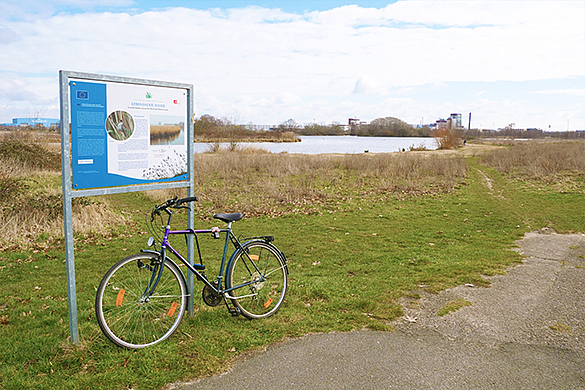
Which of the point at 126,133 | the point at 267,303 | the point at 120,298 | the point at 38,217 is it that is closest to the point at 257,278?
the point at 267,303

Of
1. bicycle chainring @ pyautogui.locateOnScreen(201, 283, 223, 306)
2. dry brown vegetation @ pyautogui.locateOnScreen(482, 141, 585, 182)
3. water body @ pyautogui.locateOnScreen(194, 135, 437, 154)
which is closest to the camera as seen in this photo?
bicycle chainring @ pyautogui.locateOnScreen(201, 283, 223, 306)

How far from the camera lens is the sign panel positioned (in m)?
3.50

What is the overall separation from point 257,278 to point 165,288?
0.94 meters

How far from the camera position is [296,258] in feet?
25.1

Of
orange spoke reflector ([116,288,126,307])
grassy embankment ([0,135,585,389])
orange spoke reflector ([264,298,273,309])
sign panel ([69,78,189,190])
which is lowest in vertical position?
grassy embankment ([0,135,585,389])

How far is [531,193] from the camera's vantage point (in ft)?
55.3

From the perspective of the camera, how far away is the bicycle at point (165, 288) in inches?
143

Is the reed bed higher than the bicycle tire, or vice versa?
the reed bed

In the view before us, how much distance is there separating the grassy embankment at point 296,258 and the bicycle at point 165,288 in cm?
17

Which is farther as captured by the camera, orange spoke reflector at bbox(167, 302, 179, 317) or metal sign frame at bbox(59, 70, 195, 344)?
orange spoke reflector at bbox(167, 302, 179, 317)

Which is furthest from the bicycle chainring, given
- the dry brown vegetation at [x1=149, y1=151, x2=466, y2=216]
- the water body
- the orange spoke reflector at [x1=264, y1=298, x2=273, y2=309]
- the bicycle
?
the water body

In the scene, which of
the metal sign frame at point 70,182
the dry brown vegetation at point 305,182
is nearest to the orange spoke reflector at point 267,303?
the metal sign frame at point 70,182

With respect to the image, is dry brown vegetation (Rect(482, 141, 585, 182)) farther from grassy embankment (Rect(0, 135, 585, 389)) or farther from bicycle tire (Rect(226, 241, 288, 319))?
bicycle tire (Rect(226, 241, 288, 319))

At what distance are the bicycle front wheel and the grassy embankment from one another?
155mm
